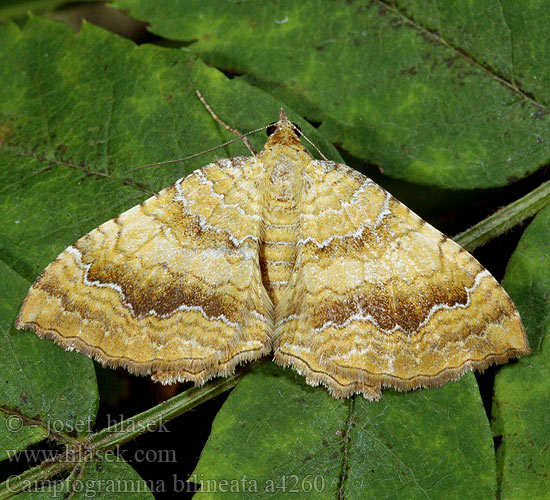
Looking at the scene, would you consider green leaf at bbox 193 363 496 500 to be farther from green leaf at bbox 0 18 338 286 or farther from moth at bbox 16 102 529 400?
green leaf at bbox 0 18 338 286

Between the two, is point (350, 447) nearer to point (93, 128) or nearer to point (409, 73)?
point (409, 73)

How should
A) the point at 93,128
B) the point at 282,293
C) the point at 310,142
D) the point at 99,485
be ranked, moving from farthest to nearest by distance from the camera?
the point at 93,128
the point at 310,142
the point at 282,293
the point at 99,485

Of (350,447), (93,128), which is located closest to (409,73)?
(93,128)

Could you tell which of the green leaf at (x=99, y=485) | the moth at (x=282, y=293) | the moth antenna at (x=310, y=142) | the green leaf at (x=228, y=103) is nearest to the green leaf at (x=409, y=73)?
the green leaf at (x=228, y=103)

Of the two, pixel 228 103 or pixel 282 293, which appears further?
pixel 228 103

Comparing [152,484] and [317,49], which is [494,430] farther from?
[317,49]

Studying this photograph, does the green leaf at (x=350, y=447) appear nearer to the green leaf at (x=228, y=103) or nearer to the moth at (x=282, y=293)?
the moth at (x=282, y=293)

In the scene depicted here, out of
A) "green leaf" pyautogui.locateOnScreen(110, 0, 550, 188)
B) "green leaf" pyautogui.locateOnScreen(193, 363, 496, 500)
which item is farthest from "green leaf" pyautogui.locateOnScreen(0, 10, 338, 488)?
"green leaf" pyautogui.locateOnScreen(193, 363, 496, 500)

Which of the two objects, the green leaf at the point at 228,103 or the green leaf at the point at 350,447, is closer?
the green leaf at the point at 350,447
